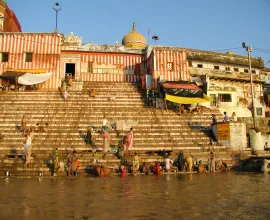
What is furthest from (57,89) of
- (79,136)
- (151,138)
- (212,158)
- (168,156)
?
(212,158)

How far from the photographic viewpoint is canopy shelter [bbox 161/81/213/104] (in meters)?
18.1

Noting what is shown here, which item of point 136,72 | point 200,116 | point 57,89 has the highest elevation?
point 136,72

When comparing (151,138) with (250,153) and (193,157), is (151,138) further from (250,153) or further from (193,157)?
(250,153)

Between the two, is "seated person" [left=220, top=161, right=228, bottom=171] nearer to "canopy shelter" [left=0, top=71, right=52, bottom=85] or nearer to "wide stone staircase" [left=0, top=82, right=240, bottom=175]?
"wide stone staircase" [left=0, top=82, right=240, bottom=175]

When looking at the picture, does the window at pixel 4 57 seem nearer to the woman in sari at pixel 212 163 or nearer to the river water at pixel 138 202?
the river water at pixel 138 202

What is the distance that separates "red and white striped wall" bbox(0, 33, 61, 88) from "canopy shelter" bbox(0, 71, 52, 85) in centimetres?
99

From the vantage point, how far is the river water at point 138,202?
15.9 feet

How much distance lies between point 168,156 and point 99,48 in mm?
14896

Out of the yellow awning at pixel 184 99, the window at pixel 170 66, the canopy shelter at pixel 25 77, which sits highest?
the window at pixel 170 66

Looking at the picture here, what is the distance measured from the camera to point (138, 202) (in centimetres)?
588

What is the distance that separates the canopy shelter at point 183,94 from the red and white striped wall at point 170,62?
2307mm

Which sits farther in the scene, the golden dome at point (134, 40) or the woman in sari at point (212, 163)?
the golden dome at point (134, 40)

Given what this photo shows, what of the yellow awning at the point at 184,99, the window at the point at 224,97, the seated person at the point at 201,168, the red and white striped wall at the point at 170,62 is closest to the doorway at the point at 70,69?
the red and white striped wall at the point at 170,62

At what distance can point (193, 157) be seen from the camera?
42.1 feet
